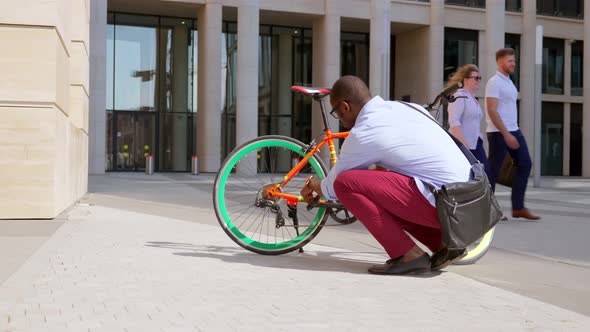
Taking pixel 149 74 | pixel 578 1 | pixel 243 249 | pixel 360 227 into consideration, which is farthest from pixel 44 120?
pixel 578 1

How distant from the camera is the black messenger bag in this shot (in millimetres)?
4195

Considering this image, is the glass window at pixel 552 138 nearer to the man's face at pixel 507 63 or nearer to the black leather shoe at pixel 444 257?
the man's face at pixel 507 63

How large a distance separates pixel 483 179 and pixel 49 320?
8.63 feet

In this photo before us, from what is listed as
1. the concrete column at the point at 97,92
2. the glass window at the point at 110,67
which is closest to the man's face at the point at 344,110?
the concrete column at the point at 97,92

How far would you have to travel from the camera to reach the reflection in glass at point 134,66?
112 ft

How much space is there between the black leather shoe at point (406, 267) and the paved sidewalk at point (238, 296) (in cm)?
7

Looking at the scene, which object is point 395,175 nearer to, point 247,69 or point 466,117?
point 466,117

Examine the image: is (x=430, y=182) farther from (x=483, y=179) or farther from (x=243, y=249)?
(x=243, y=249)

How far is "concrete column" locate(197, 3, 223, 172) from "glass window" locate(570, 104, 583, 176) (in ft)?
64.3

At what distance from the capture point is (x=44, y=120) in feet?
23.4

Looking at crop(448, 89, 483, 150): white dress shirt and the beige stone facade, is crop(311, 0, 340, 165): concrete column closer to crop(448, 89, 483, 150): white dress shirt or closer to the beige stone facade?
crop(448, 89, 483, 150): white dress shirt

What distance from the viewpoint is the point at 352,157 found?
4398 millimetres

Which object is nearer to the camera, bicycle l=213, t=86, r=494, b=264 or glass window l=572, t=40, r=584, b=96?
bicycle l=213, t=86, r=494, b=264

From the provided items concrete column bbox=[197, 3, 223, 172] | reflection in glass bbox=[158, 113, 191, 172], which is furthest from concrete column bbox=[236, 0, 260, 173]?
reflection in glass bbox=[158, 113, 191, 172]
